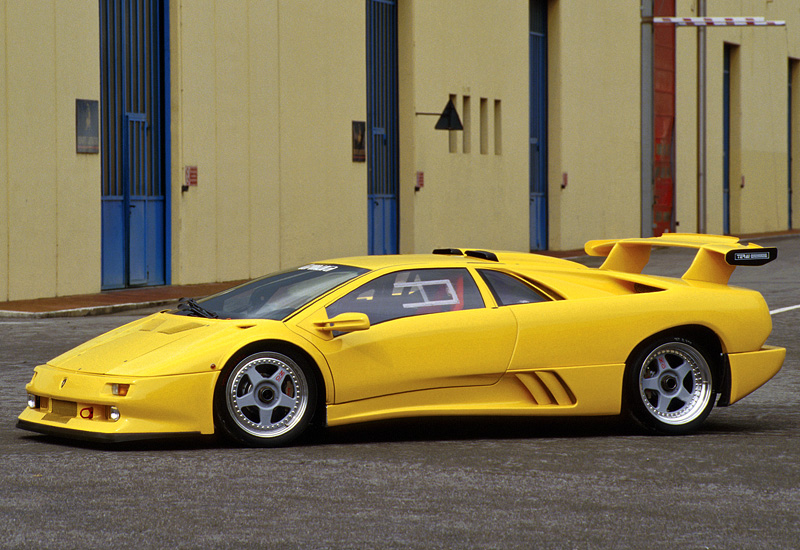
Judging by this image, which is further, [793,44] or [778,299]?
[793,44]

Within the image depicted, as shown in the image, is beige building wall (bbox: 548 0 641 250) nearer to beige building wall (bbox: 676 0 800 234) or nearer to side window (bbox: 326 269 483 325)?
beige building wall (bbox: 676 0 800 234)

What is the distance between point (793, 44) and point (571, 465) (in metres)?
44.6

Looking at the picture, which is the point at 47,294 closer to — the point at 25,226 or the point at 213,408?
the point at 25,226

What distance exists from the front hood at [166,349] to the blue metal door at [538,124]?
2532cm

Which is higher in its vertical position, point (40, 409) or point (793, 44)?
point (793, 44)

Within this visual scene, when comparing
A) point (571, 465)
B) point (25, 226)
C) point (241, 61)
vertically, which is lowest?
point (571, 465)

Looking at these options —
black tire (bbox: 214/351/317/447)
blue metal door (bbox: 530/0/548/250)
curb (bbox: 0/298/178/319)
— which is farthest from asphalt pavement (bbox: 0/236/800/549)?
blue metal door (bbox: 530/0/548/250)

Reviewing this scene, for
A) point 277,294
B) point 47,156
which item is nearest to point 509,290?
point 277,294

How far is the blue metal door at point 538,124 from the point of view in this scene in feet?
107

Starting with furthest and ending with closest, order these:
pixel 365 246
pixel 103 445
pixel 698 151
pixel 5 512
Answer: pixel 698 151 < pixel 365 246 < pixel 103 445 < pixel 5 512

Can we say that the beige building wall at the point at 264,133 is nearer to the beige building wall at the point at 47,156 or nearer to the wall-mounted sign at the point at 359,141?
the wall-mounted sign at the point at 359,141

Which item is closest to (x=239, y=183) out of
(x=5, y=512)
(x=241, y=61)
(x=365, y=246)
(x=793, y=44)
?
(x=241, y=61)

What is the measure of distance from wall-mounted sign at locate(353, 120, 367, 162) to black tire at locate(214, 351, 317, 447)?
18360mm

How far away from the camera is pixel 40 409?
7.61 meters
